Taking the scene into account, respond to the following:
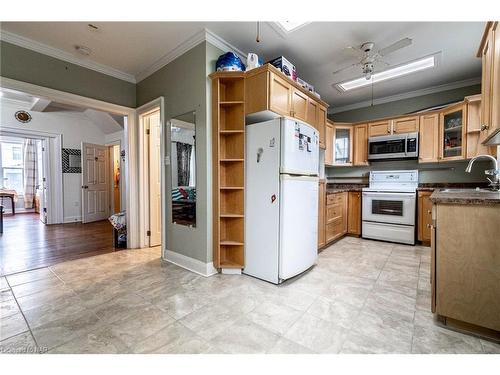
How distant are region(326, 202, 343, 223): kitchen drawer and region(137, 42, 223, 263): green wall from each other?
6.58ft

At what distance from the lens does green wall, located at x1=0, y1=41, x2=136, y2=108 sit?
240cm

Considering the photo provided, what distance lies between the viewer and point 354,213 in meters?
4.19

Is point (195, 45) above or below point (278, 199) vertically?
→ above

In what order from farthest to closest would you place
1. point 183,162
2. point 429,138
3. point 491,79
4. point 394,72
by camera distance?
point 429,138, point 394,72, point 183,162, point 491,79

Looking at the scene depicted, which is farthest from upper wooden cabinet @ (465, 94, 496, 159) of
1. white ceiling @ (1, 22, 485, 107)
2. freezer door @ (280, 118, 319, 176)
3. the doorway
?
the doorway

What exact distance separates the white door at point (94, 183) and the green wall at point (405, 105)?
6148 mm

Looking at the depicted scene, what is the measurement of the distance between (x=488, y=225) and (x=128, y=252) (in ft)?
12.5

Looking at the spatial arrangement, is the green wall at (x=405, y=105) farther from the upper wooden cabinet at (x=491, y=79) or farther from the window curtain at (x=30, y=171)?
the window curtain at (x=30, y=171)

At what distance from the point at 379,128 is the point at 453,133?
105 cm

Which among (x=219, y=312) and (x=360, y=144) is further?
(x=360, y=144)

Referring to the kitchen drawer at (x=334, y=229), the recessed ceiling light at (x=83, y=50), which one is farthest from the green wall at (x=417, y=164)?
the recessed ceiling light at (x=83, y=50)

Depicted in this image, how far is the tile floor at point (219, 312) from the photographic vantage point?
1365 millimetres

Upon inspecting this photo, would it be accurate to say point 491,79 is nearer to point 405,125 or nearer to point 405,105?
point 405,125

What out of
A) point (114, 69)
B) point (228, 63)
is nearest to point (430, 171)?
point (228, 63)
